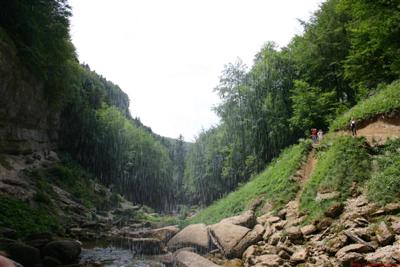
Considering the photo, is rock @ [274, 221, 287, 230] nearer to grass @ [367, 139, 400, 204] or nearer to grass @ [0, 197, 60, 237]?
grass @ [367, 139, 400, 204]

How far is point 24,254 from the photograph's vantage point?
526 inches

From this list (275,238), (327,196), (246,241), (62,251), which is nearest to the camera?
(275,238)

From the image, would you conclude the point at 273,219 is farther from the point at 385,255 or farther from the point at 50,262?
the point at 50,262

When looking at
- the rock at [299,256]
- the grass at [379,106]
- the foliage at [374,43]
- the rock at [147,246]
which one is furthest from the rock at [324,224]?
the foliage at [374,43]

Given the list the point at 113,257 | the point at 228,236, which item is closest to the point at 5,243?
the point at 113,257

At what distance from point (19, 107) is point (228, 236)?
26.1 m

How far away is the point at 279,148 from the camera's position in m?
34.8

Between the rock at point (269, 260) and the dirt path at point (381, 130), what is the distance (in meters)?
9.06

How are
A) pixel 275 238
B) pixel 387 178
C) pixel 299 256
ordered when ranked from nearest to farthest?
pixel 299 256 → pixel 387 178 → pixel 275 238

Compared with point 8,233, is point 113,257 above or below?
below

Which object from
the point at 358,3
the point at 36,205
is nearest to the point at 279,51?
the point at 358,3

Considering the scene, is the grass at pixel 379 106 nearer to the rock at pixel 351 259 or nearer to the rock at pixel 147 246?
the rock at pixel 351 259

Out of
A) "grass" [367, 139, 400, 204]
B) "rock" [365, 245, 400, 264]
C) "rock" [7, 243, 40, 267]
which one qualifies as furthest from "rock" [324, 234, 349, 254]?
"rock" [7, 243, 40, 267]

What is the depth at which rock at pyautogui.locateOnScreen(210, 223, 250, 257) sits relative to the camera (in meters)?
16.1
